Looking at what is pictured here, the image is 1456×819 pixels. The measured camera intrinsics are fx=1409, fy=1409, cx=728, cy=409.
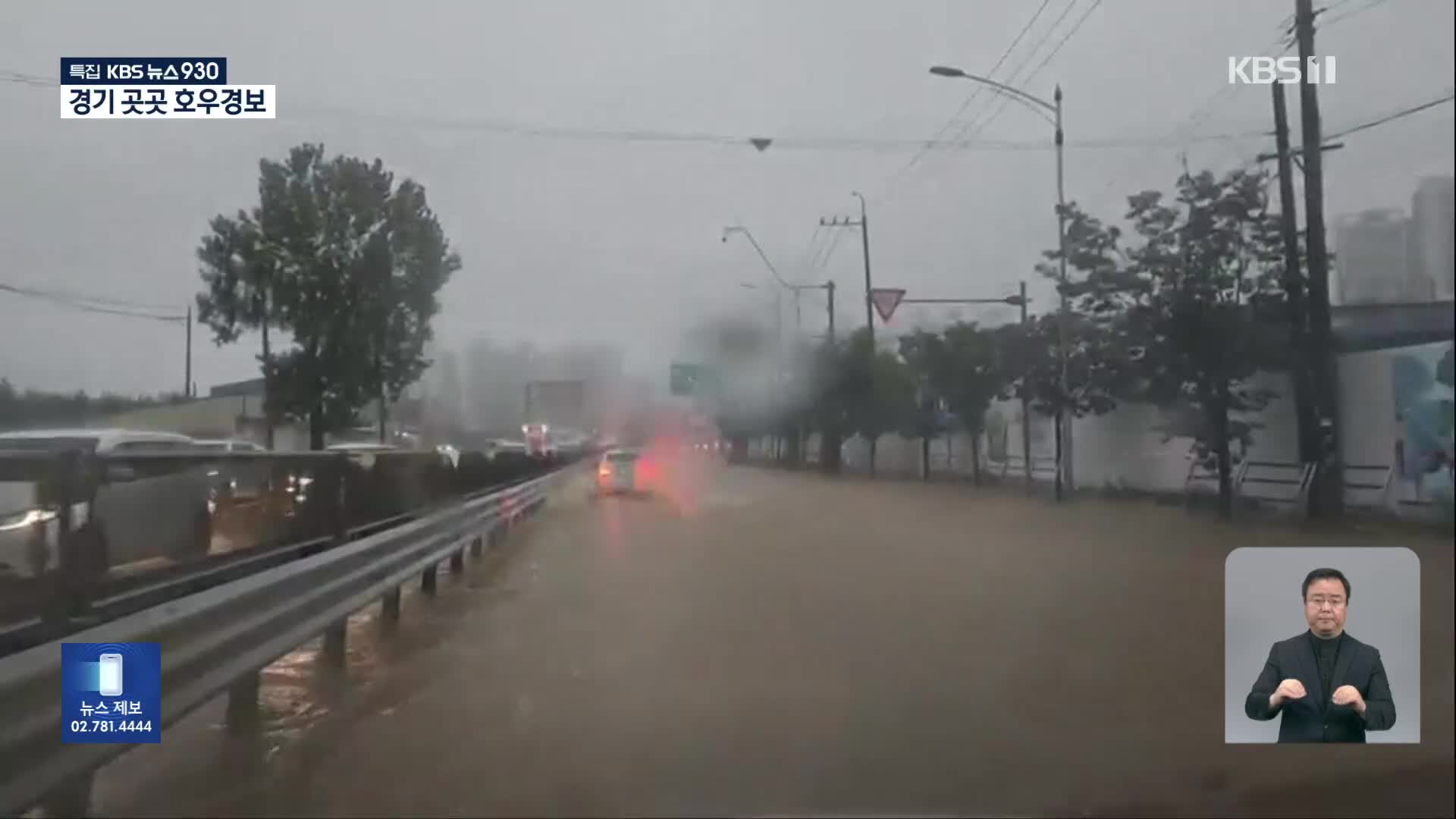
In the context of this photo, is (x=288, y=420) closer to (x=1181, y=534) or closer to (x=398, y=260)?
(x=398, y=260)

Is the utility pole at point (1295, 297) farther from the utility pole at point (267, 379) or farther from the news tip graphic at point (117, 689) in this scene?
the news tip graphic at point (117, 689)

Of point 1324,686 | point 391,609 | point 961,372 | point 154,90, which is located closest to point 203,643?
point 154,90

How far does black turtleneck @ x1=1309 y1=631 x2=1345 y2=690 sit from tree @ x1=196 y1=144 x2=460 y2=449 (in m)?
5.12

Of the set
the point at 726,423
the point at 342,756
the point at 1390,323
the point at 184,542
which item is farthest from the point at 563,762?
the point at 726,423

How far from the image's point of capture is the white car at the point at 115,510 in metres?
5.83

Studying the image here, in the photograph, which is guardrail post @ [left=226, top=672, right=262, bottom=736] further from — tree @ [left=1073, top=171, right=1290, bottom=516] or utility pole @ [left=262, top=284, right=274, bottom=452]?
tree @ [left=1073, top=171, right=1290, bottom=516]

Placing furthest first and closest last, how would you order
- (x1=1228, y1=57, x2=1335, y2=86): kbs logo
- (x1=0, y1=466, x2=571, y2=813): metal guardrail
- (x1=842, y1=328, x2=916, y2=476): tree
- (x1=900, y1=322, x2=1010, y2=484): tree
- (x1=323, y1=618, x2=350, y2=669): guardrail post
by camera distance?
(x1=842, y1=328, x2=916, y2=476): tree < (x1=900, y1=322, x2=1010, y2=484): tree < (x1=323, y1=618, x2=350, y2=669): guardrail post < (x1=1228, y1=57, x2=1335, y2=86): kbs logo < (x1=0, y1=466, x2=571, y2=813): metal guardrail

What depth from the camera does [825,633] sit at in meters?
9.66

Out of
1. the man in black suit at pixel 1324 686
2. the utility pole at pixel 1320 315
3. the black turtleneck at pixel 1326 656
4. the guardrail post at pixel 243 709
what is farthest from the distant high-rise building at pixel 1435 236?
the guardrail post at pixel 243 709

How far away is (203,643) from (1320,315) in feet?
19.4

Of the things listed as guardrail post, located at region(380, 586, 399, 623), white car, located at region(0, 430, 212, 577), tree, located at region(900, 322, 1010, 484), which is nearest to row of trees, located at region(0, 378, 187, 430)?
white car, located at region(0, 430, 212, 577)

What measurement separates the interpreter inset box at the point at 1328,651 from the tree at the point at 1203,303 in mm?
1492

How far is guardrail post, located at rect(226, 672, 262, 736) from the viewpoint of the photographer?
7617mm

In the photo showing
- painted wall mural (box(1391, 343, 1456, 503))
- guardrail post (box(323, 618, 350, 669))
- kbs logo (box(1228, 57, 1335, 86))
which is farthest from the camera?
guardrail post (box(323, 618, 350, 669))
